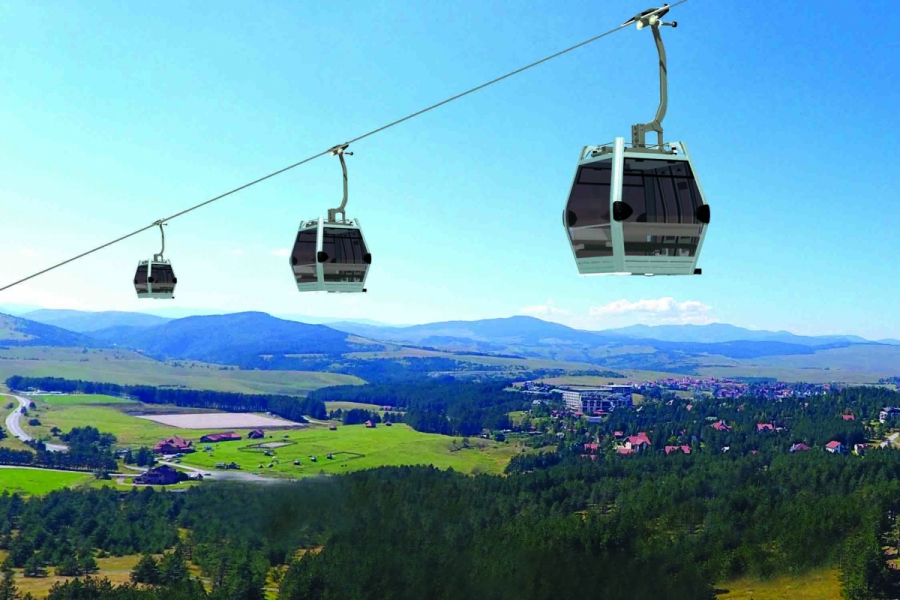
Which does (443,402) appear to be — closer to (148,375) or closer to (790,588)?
(148,375)

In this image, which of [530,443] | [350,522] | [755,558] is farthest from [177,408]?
[755,558]

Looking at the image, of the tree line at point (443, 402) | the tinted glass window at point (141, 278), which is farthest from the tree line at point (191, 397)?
the tinted glass window at point (141, 278)

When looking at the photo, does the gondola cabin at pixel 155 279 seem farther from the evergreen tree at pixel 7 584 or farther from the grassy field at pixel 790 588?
the grassy field at pixel 790 588

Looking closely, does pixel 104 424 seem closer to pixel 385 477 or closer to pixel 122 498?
pixel 122 498

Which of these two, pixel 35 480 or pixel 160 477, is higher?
pixel 35 480

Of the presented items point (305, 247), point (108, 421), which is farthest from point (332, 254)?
point (108, 421)
